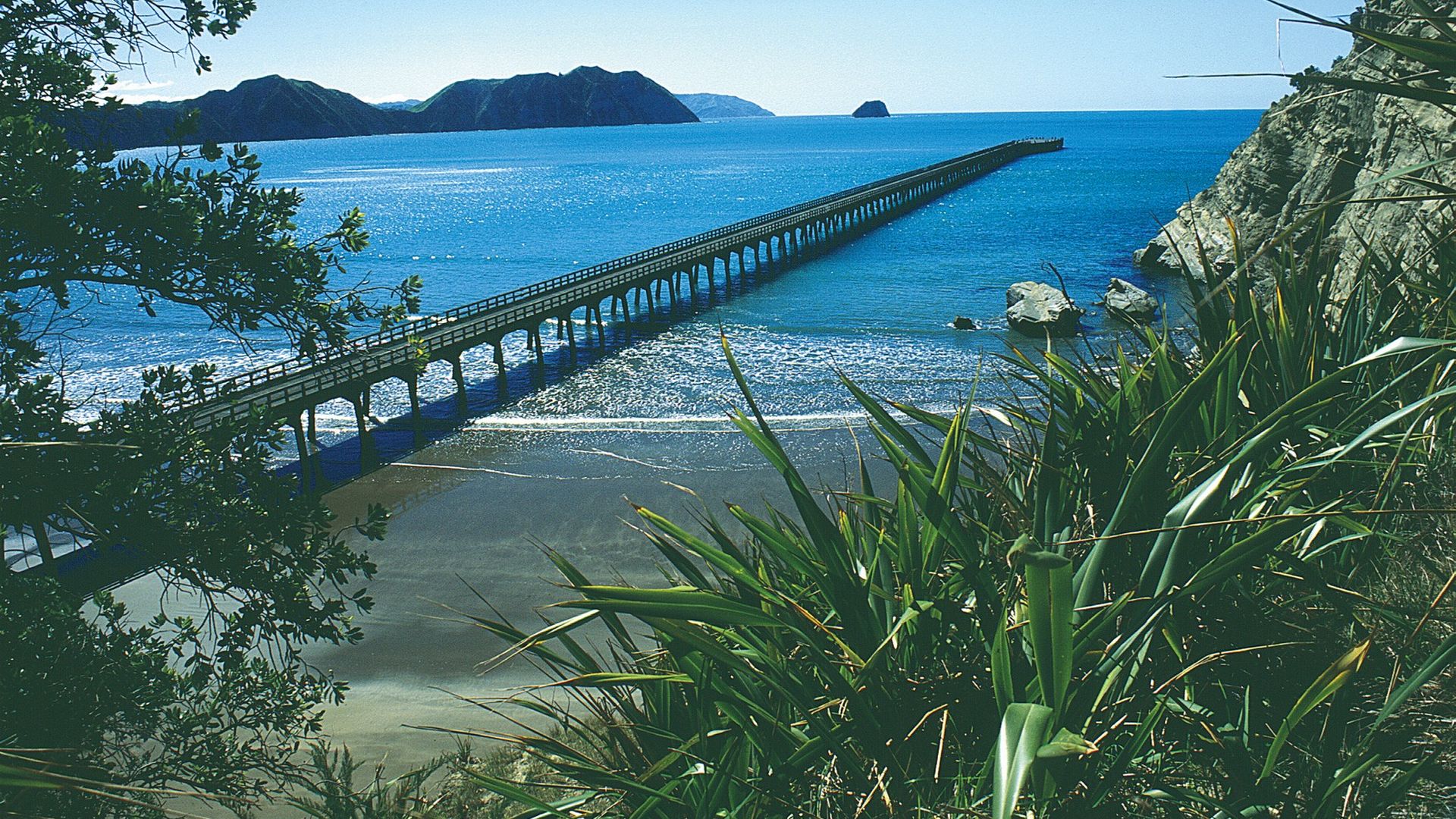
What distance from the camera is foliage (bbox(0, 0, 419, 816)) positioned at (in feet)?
19.3

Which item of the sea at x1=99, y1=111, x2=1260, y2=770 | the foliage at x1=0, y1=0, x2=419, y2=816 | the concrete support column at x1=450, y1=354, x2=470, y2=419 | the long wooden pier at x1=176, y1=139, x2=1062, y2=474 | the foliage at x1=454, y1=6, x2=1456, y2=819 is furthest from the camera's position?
the concrete support column at x1=450, y1=354, x2=470, y2=419

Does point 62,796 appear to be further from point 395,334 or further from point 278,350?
point 278,350

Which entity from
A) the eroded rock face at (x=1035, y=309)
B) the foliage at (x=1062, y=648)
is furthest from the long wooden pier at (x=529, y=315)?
the eroded rock face at (x=1035, y=309)

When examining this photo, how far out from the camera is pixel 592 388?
32.8 metres

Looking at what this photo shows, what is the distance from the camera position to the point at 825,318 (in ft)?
141

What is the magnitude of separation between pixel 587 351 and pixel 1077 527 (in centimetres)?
3605

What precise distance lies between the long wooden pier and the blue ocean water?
211 cm

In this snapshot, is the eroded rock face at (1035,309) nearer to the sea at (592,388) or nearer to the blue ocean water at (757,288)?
the sea at (592,388)

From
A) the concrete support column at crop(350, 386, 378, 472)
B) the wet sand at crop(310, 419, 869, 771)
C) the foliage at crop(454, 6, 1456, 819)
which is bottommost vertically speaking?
the wet sand at crop(310, 419, 869, 771)

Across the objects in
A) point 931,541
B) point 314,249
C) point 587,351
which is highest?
point 314,249

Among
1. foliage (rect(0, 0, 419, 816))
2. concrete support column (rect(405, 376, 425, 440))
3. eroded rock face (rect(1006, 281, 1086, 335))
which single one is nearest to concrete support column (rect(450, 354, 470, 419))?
concrete support column (rect(405, 376, 425, 440))

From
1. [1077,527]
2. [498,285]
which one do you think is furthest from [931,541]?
[498,285]

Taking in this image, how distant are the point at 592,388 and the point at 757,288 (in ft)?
67.1

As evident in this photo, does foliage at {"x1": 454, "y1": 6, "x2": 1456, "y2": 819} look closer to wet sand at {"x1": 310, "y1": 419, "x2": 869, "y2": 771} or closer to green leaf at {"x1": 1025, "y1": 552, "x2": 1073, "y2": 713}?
green leaf at {"x1": 1025, "y1": 552, "x2": 1073, "y2": 713}
